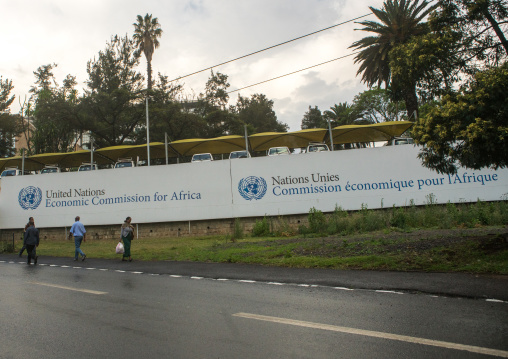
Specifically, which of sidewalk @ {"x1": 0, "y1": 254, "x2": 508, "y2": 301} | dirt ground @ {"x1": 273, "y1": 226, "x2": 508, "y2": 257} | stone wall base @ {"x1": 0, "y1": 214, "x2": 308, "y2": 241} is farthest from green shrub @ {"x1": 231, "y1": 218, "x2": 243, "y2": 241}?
sidewalk @ {"x1": 0, "y1": 254, "x2": 508, "y2": 301}

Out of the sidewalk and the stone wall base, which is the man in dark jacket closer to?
the sidewalk

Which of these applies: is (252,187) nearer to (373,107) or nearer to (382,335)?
(382,335)

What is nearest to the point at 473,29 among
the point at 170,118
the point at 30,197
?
the point at 30,197

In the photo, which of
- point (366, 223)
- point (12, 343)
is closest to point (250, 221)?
point (366, 223)

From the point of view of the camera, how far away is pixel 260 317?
19.0 feet

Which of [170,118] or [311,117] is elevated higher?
[311,117]

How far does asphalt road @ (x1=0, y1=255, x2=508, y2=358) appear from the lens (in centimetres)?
441

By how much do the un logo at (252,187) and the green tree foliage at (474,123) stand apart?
11.9 meters

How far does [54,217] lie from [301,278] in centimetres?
1923

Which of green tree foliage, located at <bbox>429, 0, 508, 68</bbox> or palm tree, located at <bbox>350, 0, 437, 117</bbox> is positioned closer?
green tree foliage, located at <bbox>429, 0, 508, 68</bbox>

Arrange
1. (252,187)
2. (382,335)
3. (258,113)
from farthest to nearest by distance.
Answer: (258,113)
(252,187)
(382,335)

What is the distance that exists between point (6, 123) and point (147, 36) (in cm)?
1793

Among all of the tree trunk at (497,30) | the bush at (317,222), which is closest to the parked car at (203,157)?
the bush at (317,222)

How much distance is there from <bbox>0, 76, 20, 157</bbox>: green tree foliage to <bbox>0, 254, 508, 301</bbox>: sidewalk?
126ft
